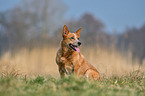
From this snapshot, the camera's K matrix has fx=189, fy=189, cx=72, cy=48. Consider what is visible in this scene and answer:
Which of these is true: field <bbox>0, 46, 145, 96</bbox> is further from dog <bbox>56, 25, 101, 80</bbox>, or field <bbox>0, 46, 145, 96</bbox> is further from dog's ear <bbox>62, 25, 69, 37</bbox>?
dog's ear <bbox>62, 25, 69, 37</bbox>

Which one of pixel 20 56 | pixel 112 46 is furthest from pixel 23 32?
pixel 112 46

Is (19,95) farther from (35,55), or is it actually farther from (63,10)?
(63,10)

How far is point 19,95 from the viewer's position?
263 cm

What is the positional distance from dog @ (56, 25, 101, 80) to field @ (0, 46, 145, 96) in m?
→ 0.30

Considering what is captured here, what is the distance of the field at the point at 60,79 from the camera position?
281 centimetres

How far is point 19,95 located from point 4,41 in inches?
1043

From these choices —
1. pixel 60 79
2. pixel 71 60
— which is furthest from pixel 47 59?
pixel 60 79

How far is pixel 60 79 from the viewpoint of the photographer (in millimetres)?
3357

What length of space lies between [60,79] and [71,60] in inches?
36.2

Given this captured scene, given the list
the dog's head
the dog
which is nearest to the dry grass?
the dog

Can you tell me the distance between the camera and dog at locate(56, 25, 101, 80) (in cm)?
420

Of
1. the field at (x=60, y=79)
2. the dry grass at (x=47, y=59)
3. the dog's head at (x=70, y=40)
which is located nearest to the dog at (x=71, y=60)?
the dog's head at (x=70, y=40)

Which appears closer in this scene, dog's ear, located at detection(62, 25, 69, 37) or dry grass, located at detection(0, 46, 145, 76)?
dog's ear, located at detection(62, 25, 69, 37)

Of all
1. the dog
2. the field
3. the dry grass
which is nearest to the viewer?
the field
